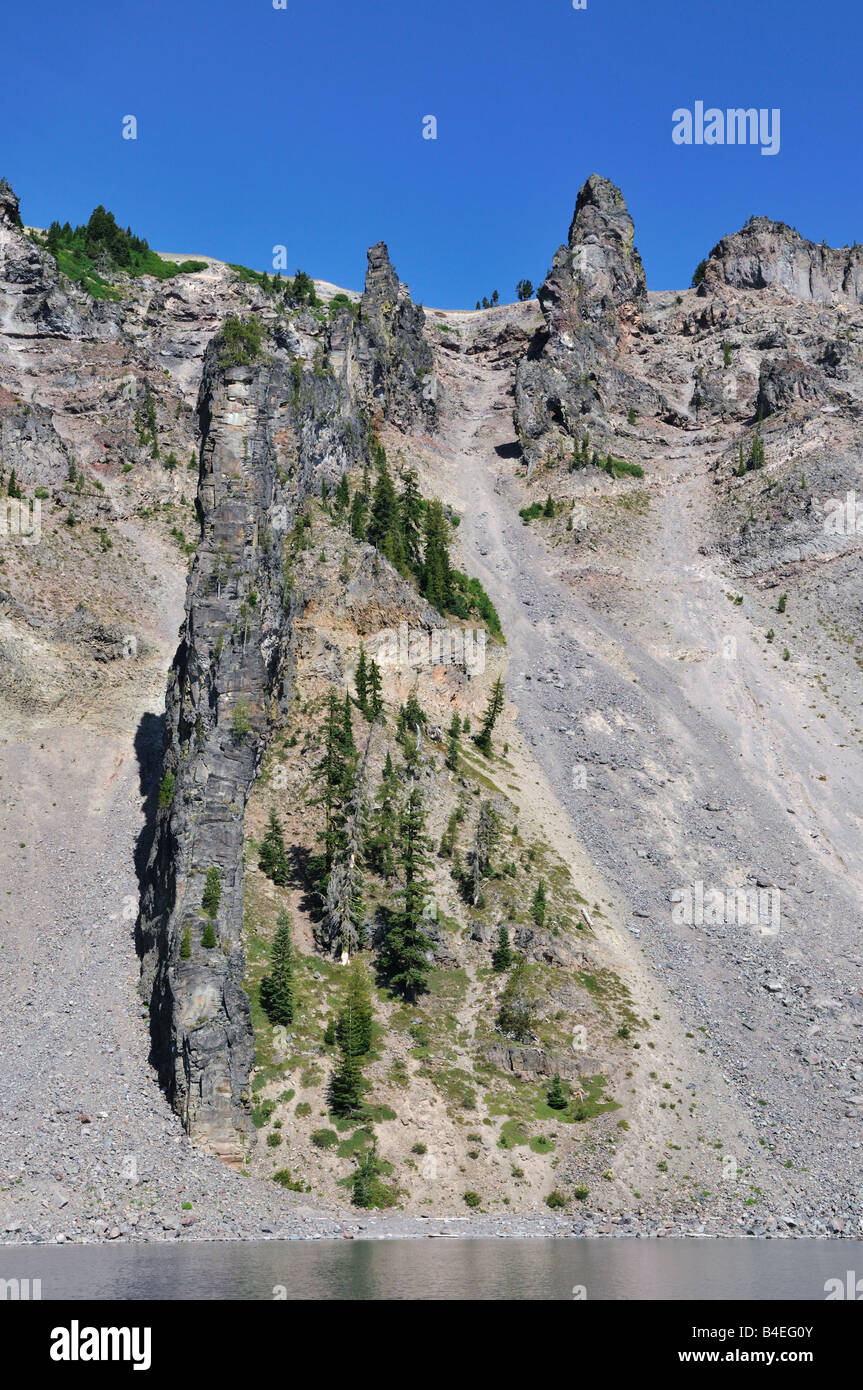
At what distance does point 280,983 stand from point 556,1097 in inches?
667

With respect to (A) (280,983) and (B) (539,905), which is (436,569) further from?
(A) (280,983)

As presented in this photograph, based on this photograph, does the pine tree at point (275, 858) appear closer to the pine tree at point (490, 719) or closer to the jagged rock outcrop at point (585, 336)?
the pine tree at point (490, 719)

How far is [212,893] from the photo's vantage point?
55625 mm

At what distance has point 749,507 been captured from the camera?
133875 millimetres

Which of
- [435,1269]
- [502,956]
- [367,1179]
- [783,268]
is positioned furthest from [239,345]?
[783,268]

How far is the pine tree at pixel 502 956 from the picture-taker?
2445 inches

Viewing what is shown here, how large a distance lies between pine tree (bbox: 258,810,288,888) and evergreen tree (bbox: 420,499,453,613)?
4111 cm

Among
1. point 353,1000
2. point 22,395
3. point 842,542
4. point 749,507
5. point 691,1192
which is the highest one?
point 22,395

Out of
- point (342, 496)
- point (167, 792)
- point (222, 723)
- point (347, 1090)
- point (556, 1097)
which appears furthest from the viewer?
point (342, 496)

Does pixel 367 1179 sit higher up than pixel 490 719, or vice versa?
pixel 490 719

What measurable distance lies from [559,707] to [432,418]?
82.6m

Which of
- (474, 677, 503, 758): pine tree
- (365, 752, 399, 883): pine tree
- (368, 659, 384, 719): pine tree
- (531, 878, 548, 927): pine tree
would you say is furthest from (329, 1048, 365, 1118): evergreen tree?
(474, 677, 503, 758): pine tree
